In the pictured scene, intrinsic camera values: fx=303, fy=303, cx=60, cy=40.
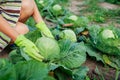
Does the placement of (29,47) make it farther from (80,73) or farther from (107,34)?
(107,34)

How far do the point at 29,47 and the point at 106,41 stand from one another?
0.86 metres

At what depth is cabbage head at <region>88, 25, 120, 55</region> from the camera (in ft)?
9.96

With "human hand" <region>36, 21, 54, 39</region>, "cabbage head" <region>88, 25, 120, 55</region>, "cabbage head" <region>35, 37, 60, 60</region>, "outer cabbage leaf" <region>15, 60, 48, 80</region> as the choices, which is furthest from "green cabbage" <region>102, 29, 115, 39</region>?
"outer cabbage leaf" <region>15, 60, 48, 80</region>

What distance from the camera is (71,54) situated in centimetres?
273

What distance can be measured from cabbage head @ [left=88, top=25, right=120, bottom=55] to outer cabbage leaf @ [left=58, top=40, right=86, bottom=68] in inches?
15.0

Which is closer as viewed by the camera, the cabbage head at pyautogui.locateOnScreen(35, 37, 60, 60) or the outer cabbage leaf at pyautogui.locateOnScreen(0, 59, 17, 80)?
the outer cabbage leaf at pyautogui.locateOnScreen(0, 59, 17, 80)

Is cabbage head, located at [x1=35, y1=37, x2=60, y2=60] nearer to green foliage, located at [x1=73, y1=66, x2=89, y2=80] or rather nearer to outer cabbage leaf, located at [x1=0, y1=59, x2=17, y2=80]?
green foliage, located at [x1=73, y1=66, x2=89, y2=80]

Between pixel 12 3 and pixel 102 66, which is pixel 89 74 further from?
pixel 12 3

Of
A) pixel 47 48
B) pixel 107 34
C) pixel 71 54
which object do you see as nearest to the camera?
pixel 47 48

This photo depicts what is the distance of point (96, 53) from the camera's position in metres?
3.20

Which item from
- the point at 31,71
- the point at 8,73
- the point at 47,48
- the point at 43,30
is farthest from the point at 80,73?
the point at 8,73

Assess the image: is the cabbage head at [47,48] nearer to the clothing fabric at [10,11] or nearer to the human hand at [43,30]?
the human hand at [43,30]

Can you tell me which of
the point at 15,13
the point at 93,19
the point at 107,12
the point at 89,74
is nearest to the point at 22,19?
the point at 15,13

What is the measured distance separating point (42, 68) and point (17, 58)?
87 cm
